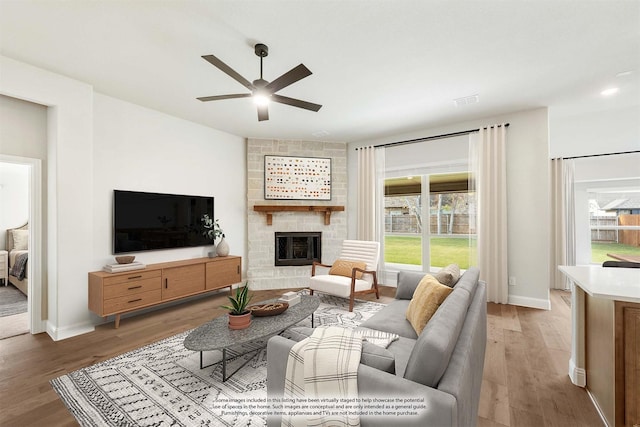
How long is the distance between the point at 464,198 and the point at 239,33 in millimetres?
3903

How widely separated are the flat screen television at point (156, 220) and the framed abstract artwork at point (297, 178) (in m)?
1.14

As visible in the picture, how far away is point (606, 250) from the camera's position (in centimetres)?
481

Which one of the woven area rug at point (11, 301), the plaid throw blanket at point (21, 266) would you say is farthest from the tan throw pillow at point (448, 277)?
the plaid throw blanket at point (21, 266)

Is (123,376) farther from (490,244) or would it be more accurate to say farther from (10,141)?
(490,244)

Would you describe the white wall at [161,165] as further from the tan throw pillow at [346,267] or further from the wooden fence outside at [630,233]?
the wooden fence outside at [630,233]

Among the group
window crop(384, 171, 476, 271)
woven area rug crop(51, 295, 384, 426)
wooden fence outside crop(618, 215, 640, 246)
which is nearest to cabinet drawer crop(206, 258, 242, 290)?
woven area rug crop(51, 295, 384, 426)

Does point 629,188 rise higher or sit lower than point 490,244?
higher

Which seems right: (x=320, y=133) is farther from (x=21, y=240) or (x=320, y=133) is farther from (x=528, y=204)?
(x=21, y=240)

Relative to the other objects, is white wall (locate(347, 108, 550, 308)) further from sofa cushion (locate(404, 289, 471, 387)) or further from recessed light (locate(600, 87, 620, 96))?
sofa cushion (locate(404, 289, 471, 387))

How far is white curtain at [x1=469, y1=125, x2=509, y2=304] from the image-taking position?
155 inches

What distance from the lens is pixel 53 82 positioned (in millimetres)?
2836

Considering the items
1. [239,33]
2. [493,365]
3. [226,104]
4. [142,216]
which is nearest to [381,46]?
[239,33]

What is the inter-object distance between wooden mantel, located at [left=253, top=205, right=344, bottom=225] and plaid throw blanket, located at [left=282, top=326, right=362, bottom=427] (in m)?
3.73

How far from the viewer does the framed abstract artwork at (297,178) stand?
5.06 meters
